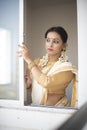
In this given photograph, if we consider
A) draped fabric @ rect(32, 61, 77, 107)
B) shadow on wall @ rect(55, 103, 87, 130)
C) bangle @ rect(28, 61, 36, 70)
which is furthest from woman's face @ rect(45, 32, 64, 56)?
shadow on wall @ rect(55, 103, 87, 130)

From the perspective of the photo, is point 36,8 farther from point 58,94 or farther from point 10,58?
point 58,94

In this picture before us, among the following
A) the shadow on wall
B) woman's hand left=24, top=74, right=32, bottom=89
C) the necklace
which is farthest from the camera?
woman's hand left=24, top=74, right=32, bottom=89

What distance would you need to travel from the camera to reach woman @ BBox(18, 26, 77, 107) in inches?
96.2

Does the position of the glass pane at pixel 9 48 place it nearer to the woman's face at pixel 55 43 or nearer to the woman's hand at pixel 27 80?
the woman's hand at pixel 27 80

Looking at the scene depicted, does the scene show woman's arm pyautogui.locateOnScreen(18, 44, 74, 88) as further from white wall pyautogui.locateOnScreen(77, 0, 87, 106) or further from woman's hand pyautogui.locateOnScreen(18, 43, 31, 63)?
white wall pyautogui.locateOnScreen(77, 0, 87, 106)

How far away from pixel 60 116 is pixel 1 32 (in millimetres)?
1372

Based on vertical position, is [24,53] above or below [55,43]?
below

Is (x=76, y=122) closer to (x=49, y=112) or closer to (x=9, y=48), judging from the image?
(x=49, y=112)

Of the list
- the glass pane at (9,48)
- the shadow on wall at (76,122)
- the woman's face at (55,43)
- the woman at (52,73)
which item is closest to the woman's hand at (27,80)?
the woman at (52,73)

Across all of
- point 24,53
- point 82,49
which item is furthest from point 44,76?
point 82,49

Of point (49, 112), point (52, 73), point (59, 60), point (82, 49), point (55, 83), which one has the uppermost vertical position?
point (82, 49)

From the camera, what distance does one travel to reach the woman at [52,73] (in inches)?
96.2

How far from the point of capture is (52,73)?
249cm

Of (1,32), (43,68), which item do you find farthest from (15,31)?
(43,68)
